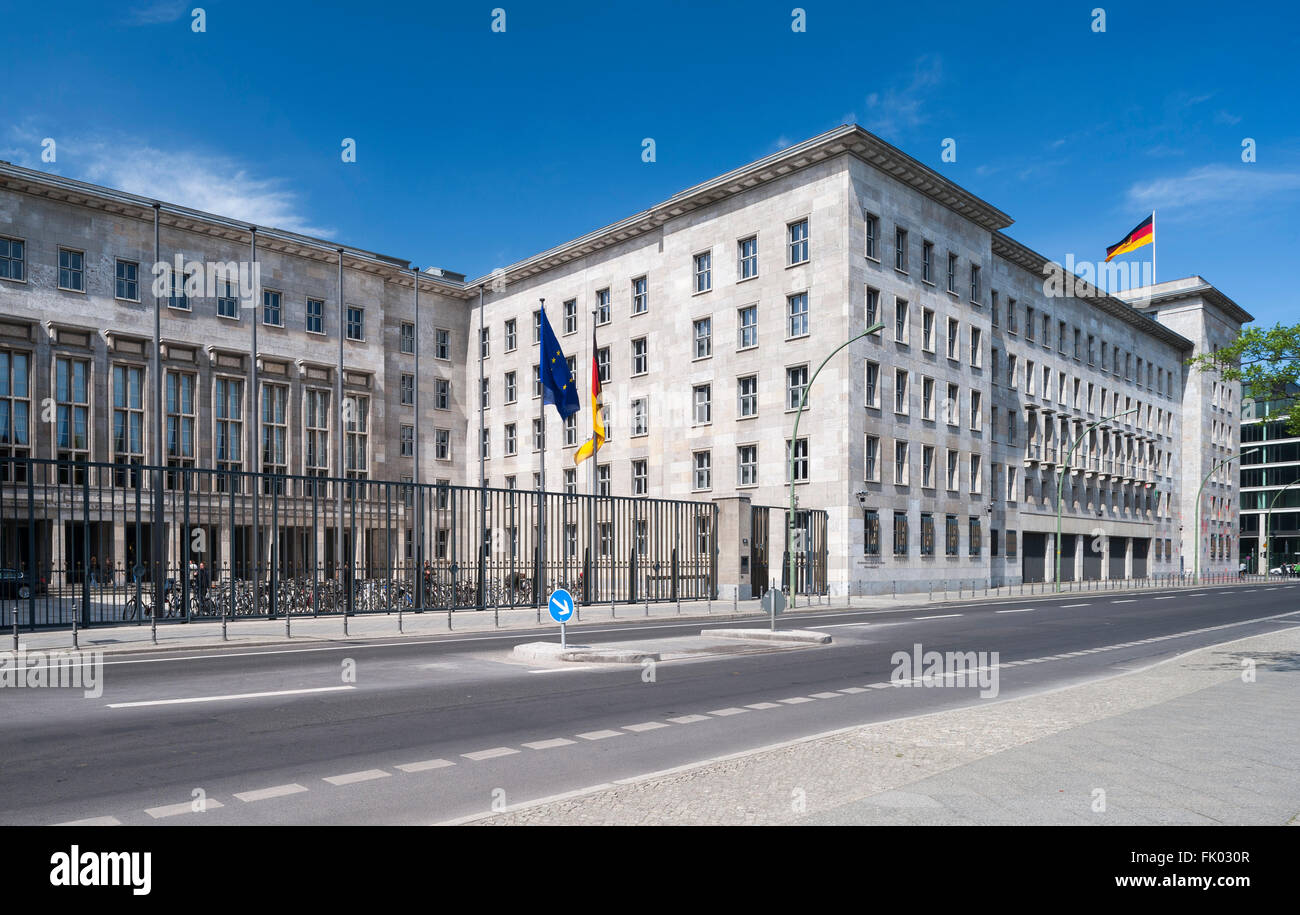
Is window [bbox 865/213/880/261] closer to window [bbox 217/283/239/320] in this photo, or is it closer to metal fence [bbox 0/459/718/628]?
metal fence [bbox 0/459/718/628]

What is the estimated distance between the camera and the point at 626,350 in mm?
53188

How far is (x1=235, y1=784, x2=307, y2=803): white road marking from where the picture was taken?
6582 millimetres

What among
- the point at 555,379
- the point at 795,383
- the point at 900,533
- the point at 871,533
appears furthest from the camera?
the point at 900,533

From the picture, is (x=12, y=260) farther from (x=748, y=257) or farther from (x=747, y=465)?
(x=747, y=465)

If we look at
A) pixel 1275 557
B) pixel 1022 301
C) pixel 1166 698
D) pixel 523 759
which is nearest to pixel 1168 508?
pixel 1022 301

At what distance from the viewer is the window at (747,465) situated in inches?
1789

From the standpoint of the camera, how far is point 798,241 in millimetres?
44438

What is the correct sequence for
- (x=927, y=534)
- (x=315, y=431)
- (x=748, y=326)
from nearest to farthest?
1. (x=748, y=326)
2. (x=927, y=534)
3. (x=315, y=431)

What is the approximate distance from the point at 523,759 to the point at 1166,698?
779 cm

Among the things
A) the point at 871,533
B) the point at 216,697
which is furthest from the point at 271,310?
the point at 216,697

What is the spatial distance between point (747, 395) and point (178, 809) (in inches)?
1615

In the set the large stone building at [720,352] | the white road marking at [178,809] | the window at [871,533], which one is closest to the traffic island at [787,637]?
the white road marking at [178,809]

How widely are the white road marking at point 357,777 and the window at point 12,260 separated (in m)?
43.4
